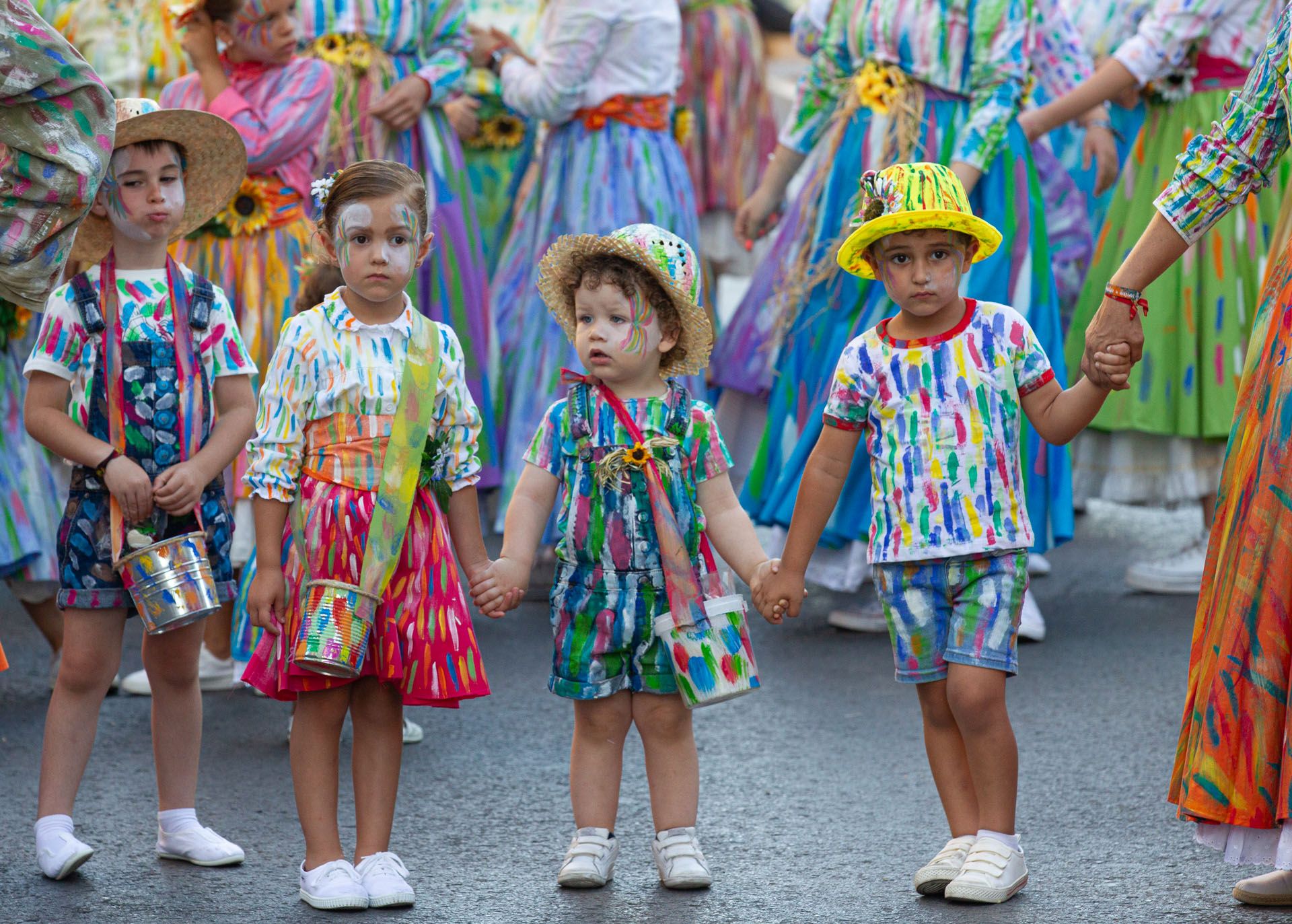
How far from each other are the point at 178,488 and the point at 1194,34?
378cm

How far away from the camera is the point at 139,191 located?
12.6ft

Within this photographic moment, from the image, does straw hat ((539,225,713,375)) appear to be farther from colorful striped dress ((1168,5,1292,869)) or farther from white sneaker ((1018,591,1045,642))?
white sneaker ((1018,591,1045,642))

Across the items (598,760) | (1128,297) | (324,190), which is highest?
(324,190)

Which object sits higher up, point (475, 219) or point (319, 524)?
point (475, 219)

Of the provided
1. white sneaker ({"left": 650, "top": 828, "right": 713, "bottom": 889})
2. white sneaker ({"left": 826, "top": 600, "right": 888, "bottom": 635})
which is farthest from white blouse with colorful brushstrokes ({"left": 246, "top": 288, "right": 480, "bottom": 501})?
white sneaker ({"left": 826, "top": 600, "right": 888, "bottom": 635})

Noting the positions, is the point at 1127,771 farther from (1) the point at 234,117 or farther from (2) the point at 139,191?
(1) the point at 234,117

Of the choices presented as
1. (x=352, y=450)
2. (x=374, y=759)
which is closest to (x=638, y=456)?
(x=352, y=450)

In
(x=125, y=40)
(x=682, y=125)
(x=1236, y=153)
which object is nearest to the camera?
(x=1236, y=153)

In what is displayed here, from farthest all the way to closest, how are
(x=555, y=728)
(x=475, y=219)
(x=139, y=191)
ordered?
1. (x=475, y=219)
2. (x=555, y=728)
3. (x=139, y=191)

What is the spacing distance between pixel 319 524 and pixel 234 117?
223cm

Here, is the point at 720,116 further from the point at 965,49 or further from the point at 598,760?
the point at 598,760

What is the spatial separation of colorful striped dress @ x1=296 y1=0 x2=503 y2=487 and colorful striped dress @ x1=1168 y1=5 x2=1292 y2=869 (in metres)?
3.28

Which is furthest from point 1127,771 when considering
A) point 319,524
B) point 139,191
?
point 139,191

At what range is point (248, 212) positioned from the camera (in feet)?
18.0
